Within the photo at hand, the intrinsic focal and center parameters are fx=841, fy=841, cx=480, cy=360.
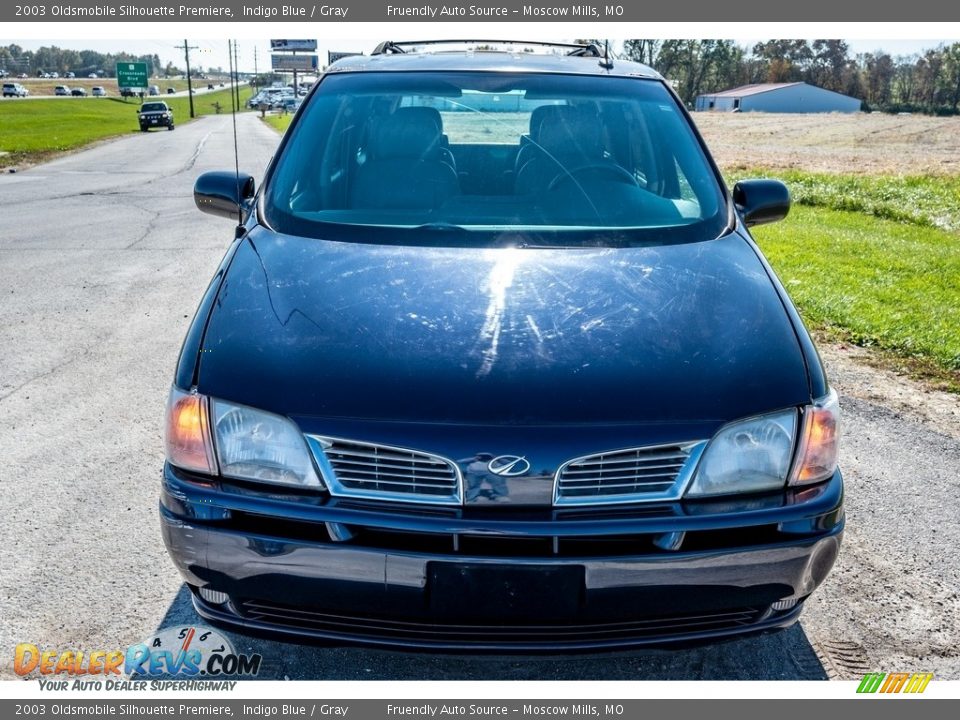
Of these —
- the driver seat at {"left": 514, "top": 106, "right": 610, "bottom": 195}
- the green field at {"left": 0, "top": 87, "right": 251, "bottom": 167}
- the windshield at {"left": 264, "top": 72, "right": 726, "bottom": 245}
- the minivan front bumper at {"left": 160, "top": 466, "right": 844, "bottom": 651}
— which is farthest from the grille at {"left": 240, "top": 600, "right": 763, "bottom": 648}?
the green field at {"left": 0, "top": 87, "right": 251, "bottom": 167}

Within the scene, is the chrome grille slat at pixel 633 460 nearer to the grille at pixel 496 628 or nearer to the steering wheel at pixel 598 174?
the grille at pixel 496 628

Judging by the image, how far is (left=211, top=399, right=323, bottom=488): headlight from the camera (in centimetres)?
218

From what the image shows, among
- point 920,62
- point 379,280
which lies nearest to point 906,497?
point 379,280

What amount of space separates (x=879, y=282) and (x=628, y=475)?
6806 millimetres

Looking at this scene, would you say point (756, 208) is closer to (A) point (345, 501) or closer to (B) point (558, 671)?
(B) point (558, 671)

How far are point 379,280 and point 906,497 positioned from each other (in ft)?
8.84

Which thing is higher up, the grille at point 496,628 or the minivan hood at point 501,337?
the minivan hood at point 501,337

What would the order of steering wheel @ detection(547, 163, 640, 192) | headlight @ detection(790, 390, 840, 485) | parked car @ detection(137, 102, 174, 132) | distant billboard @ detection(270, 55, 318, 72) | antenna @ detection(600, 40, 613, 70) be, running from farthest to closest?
parked car @ detection(137, 102, 174, 132), distant billboard @ detection(270, 55, 318, 72), antenna @ detection(600, 40, 613, 70), steering wheel @ detection(547, 163, 640, 192), headlight @ detection(790, 390, 840, 485)

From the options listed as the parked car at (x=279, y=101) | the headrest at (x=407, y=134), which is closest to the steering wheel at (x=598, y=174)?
the headrest at (x=407, y=134)

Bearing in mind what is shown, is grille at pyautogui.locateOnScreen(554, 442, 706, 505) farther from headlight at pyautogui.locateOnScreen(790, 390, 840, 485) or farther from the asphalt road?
the asphalt road

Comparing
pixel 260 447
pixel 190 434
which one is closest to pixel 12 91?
pixel 190 434

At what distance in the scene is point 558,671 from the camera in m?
2.62

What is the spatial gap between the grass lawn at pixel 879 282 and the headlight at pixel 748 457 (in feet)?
12.1

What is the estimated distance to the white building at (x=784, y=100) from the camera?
88.2m
